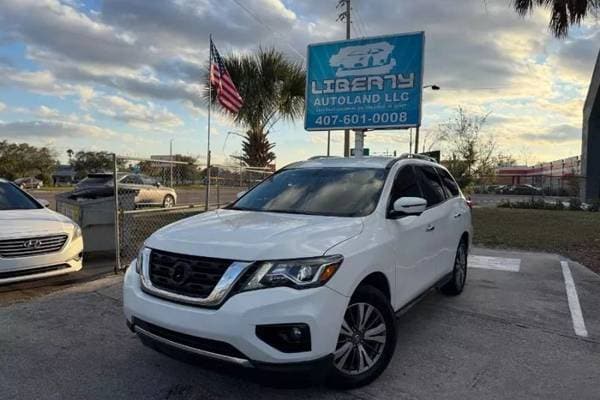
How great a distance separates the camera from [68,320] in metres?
5.02

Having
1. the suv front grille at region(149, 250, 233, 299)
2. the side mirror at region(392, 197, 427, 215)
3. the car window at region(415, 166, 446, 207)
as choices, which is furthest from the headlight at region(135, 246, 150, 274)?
the car window at region(415, 166, 446, 207)

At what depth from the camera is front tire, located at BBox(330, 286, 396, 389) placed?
3.36 m

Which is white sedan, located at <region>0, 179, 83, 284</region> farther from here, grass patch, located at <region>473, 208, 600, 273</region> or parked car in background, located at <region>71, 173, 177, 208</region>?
grass patch, located at <region>473, 208, 600, 273</region>

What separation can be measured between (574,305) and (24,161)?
7073cm

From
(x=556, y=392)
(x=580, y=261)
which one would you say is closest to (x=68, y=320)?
(x=556, y=392)

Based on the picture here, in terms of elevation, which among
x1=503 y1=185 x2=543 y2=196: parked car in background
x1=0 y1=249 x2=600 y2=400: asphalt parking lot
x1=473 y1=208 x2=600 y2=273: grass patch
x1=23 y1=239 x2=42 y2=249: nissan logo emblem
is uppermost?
x1=23 y1=239 x2=42 y2=249: nissan logo emblem

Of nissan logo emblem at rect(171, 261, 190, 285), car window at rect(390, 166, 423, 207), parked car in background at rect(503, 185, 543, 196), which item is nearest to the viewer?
nissan logo emblem at rect(171, 261, 190, 285)

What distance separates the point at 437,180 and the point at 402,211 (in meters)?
1.97

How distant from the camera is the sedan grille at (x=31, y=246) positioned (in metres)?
5.72

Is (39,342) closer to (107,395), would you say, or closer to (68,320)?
(68,320)

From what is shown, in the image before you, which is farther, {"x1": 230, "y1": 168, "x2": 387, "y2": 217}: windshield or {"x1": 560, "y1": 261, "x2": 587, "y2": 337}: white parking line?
{"x1": 560, "y1": 261, "x2": 587, "y2": 337}: white parking line

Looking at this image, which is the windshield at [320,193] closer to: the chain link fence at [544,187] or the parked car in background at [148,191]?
the parked car in background at [148,191]

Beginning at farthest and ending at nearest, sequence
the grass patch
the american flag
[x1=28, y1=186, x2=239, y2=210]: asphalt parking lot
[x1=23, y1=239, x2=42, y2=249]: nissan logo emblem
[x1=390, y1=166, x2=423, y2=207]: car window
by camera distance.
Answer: the american flag, the grass patch, [x1=28, y1=186, x2=239, y2=210]: asphalt parking lot, [x1=23, y1=239, x2=42, y2=249]: nissan logo emblem, [x1=390, y1=166, x2=423, y2=207]: car window

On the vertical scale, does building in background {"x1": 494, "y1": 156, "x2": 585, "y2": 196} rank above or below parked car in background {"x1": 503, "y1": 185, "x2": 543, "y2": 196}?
above
